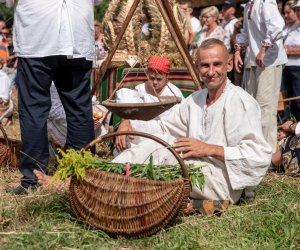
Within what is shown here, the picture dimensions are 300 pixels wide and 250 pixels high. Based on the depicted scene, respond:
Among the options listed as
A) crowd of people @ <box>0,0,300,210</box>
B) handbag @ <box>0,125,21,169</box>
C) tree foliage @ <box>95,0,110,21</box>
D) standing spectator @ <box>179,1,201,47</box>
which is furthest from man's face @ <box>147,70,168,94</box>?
tree foliage @ <box>95,0,110,21</box>

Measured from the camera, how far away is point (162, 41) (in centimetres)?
742

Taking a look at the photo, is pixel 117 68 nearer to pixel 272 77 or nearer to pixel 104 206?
pixel 272 77

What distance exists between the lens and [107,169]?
3.71 meters

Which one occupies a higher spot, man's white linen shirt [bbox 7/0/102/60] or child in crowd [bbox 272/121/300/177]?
man's white linen shirt [bbox 7/0/102/60]

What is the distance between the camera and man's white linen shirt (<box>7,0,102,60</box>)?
15.2 feet

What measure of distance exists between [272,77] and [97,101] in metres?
1.90

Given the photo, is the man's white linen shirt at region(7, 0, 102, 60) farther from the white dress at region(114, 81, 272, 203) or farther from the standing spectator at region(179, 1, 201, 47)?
the standing spectator at region(179, 1, 201, 47)

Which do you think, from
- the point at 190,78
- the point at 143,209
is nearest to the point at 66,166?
the point at 143,209

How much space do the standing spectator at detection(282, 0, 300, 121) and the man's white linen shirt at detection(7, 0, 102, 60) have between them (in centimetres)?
351

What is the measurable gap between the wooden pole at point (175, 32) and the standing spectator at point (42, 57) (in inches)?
42.4

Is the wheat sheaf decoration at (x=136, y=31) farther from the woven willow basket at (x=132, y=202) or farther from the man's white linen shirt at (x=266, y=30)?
the woven willow basket at (x=132, y=202)

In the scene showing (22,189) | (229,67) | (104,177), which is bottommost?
(22,189)

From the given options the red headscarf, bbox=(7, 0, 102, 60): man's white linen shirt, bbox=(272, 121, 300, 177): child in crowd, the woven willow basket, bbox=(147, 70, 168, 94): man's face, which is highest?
bbox=(7, 0, 102, 60): man's white linen shirt

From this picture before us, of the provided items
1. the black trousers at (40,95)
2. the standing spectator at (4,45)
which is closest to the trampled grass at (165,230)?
the black trousers at (40,95)
